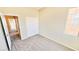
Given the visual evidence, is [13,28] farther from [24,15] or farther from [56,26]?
[56,26]

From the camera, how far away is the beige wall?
9.45ft

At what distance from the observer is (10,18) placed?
377cm

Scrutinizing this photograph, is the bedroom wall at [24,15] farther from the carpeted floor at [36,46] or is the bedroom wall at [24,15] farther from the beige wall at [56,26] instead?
the carpeted floor at [36,46]

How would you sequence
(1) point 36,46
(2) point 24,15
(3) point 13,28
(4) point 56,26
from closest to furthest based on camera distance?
1. (1) point 36,46
2. (4) point 56,26
3. (2) point 24,15
4. (3) point 13,28

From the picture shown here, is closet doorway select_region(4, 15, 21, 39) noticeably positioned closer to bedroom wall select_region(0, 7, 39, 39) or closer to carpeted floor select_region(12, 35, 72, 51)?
bedroom wall select_region(0, 7, 39, 39)

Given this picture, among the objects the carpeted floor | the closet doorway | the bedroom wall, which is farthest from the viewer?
the closet doorway

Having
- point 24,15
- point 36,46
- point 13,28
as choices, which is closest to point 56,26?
point 36,46

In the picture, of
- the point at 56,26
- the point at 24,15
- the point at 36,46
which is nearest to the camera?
the point at 36,46

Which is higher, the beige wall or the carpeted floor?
the beige wall

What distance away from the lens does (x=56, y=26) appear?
3346 millimetres

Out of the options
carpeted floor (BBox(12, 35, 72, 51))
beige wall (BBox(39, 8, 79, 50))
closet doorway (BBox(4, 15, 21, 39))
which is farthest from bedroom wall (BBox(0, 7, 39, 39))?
carpeted floor (BBox(12, 35, 72, 51))

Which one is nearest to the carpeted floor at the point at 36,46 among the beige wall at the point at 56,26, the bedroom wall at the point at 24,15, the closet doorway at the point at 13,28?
the beige wall at the point at 56,26

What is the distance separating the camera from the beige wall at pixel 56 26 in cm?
288
